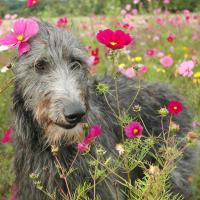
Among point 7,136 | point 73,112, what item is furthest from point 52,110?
point 7,136

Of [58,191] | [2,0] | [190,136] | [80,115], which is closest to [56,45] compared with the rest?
[80,115]

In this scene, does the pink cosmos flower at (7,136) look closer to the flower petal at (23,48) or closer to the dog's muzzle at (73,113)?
the flower petal at (23,48)

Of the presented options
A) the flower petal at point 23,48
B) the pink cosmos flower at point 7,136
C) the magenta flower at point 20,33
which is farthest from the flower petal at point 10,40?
the pink cosmos flower at point 7,136

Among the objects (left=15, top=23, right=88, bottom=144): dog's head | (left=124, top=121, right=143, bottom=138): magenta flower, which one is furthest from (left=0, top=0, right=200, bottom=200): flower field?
(left=15, top=23, right=88, bottom=144): dog's head

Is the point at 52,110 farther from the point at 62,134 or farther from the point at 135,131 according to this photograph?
the point at 135,131

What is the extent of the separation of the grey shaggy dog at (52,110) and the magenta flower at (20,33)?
8.7 inches

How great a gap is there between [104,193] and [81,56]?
1.05 meters

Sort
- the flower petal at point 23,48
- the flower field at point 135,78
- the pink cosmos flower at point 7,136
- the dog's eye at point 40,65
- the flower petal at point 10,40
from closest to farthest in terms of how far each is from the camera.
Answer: the flower field at point 135,78
the flower petal at point 10,40
the flower petal at point 23,48
the dog's eye at point 40,65
the pink cosmos flower at point 7,136

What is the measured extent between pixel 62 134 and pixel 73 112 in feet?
1.32

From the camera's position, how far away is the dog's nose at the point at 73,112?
9.95 ft

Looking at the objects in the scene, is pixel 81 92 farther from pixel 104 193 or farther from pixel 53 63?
pixel 104 193

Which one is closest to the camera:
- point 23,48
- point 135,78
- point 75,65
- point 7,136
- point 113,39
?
point 113,39

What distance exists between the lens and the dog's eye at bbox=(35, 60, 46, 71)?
3432 mm

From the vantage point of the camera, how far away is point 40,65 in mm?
3447
